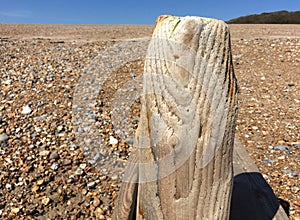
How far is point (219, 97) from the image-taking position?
1436mm

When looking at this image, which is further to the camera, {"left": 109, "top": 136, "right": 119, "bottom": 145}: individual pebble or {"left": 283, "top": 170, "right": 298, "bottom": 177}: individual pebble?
{"left": 109, "top": 136, "right": 119, "bottom": 145}: individual pebble

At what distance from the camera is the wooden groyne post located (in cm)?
139

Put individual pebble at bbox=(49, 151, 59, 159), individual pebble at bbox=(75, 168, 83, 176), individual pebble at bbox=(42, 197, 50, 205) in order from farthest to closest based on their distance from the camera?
individual pebble at bbox=(49, 151, 59, 159) → individual pebble at bbox=(75, 168, 83, 176) → individual pebble at bbox=(42, 197, 50, 205)

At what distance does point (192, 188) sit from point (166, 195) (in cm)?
14

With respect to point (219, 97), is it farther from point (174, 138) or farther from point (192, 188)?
point (192, 188)

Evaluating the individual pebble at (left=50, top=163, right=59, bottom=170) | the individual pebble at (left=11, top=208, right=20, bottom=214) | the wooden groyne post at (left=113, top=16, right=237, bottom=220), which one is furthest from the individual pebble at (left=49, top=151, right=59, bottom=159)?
the wooden groyne post at (left=113, top=16, right=237, bottom=220)

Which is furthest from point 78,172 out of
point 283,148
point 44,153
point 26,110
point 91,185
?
point 283,148

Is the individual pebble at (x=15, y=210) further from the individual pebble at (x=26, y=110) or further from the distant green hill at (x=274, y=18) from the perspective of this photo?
the distant green hill at (x=274, y=18)

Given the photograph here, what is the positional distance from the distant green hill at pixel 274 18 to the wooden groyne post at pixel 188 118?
27.4m

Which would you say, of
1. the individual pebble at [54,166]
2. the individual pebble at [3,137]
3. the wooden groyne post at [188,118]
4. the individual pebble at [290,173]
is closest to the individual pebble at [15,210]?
the individual pebble at [54,166]

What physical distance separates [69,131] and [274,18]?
26.2 meters

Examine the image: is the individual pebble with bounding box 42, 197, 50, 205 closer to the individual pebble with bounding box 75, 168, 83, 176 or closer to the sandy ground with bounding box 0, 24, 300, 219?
the sandy ground with bounding box 0, 24, 300, 219

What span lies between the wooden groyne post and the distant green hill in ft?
90.0

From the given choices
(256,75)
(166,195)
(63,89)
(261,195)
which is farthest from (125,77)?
(166,195)
